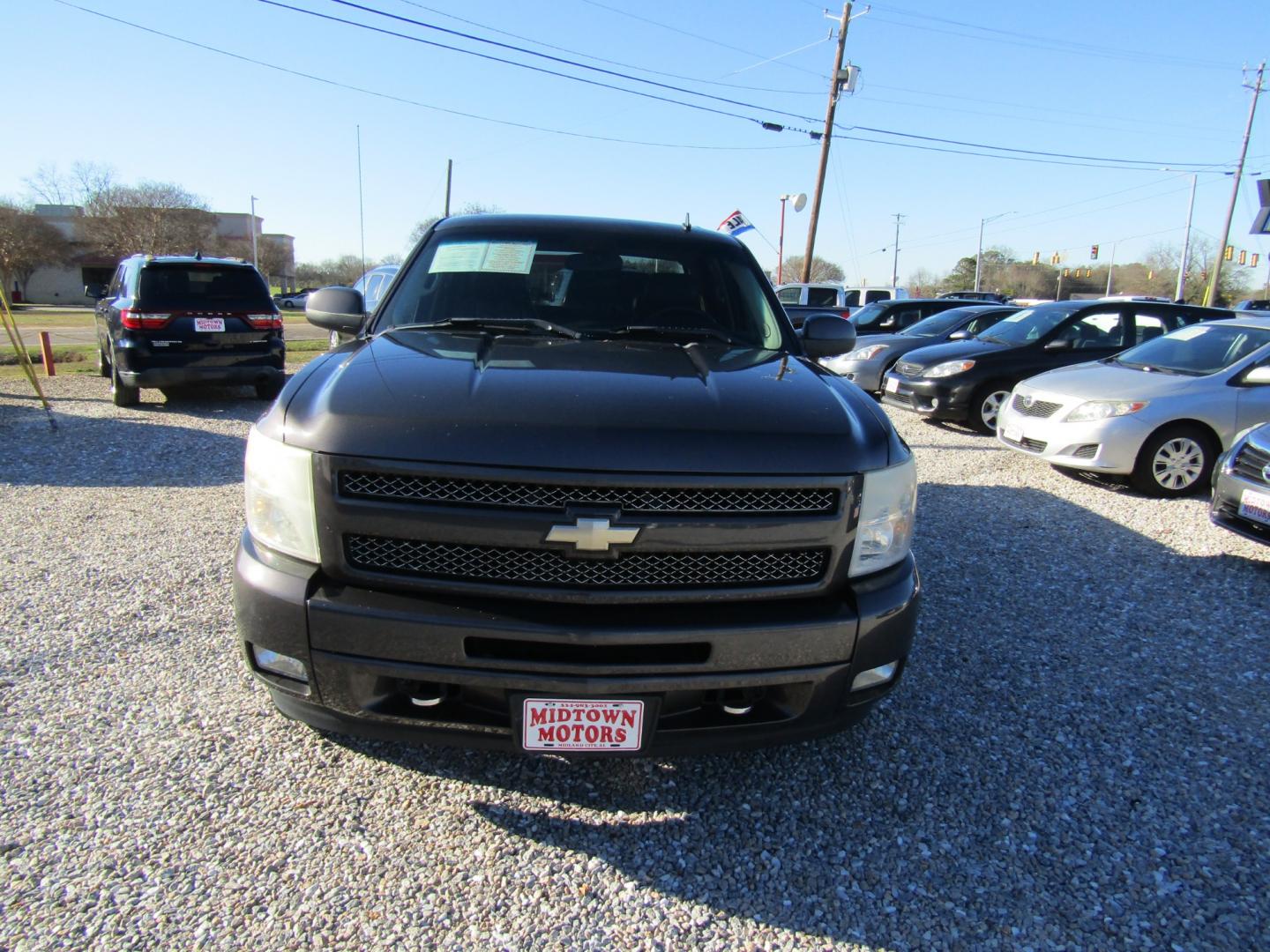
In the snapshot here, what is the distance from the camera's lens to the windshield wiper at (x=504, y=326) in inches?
117

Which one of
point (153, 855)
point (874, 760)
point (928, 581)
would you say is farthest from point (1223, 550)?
point (153, 855)

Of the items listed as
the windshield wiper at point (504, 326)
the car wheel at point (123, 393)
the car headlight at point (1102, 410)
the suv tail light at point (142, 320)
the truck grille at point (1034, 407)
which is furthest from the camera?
the car wheel at point (123, 393)

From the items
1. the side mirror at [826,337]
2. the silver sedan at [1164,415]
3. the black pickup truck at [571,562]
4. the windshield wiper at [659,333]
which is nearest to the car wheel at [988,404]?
the silver sedan at [1164,415]

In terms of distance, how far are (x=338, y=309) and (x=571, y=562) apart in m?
2.13

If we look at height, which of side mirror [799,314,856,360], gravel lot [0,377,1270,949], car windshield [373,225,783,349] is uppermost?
car windshield [373,225,783,349]

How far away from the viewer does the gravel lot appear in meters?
2.01

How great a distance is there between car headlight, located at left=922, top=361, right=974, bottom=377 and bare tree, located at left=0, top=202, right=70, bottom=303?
58.6 meters

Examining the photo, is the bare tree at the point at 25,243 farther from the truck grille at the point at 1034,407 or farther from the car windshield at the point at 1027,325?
the truck grille at the point at 1034,407

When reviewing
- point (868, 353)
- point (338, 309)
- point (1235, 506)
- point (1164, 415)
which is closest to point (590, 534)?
point (338, 309)

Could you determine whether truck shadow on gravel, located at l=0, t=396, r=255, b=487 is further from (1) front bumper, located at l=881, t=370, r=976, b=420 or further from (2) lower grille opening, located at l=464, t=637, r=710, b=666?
(1) front bumper, located at l=881, t=370, r=976, b=420

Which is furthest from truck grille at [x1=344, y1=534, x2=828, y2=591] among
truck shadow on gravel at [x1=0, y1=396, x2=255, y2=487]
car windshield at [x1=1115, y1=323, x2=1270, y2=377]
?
car windshield at [x1=1115, y1=323, x2=1270, y2=377]

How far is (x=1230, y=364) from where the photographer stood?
691 cm

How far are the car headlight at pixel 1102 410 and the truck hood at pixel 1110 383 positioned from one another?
0.13 ft

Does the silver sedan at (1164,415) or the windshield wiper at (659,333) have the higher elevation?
the windshield wiper at (659,333)
